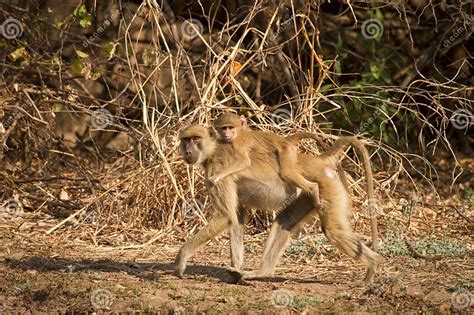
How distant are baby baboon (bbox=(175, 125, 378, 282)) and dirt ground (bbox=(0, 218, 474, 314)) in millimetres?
253

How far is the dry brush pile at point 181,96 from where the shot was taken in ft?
28.7

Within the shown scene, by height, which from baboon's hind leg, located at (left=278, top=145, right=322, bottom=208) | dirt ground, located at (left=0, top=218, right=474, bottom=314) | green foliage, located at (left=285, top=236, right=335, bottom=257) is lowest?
green foliage, located at (left=285, top=236, right=335, bottom=257)

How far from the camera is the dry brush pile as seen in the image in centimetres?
876

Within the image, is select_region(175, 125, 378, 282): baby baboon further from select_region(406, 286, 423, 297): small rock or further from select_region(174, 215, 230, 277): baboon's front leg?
select_region(406, 286, 423, 297): small rock

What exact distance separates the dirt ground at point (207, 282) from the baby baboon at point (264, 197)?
253 millimetres

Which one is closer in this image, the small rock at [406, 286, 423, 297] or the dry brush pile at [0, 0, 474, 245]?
the small rock at [406, 286, 423, 297]

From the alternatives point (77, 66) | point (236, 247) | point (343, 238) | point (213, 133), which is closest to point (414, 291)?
point (343, 238)

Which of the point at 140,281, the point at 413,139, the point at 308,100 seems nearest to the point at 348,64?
the point at 413,139

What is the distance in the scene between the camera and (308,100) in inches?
355

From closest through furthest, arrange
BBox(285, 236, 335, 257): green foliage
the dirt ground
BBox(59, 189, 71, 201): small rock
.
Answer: the dirt ground < BBox(285, 236, 335, 257): green foliage < BBox(59, 189, 71, 201): small rock

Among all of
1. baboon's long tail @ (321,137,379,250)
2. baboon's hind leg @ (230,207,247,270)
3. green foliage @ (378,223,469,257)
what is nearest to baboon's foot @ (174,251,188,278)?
baboon's hind leg @ (230,207,247,270)

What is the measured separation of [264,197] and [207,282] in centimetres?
80

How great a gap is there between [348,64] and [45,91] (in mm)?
4321

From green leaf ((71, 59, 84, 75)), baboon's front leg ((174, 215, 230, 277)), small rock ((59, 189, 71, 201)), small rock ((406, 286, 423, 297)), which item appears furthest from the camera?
small rock ((59, 189, 71, 201))
